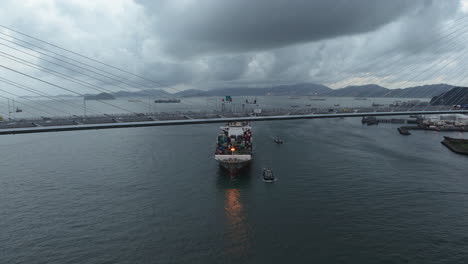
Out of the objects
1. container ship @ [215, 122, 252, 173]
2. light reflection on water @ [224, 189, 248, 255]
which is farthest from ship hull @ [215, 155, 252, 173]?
light reflection on water @ [224, 189, 248, 255]

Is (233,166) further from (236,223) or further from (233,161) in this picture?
(236,223)

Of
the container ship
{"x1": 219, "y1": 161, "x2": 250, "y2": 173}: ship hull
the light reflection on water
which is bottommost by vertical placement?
the light reflection on water

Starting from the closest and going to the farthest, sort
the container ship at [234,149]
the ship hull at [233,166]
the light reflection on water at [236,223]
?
1. the light reflection on water at [236,223]
2. the ship hull at [233,166]
3. the container ship at [234,149]

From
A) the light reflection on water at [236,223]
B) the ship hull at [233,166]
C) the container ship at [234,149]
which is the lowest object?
the light reflection on water at [236,223]

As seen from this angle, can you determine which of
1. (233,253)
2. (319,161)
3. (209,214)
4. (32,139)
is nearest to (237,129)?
(319,161)

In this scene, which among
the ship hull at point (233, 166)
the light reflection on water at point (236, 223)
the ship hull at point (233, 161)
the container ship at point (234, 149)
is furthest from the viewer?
the container ship at point (234, 149)

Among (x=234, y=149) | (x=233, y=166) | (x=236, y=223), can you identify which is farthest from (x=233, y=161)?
(x=236, y=223)

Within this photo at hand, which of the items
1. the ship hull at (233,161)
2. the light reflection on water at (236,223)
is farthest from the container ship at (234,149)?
the light reflection on water at (236,223)

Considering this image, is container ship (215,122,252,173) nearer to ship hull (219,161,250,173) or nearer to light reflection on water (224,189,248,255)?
ship hull (219,161,250,173)

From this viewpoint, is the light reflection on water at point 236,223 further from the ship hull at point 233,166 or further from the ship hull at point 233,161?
the ship hull at point 233,161
